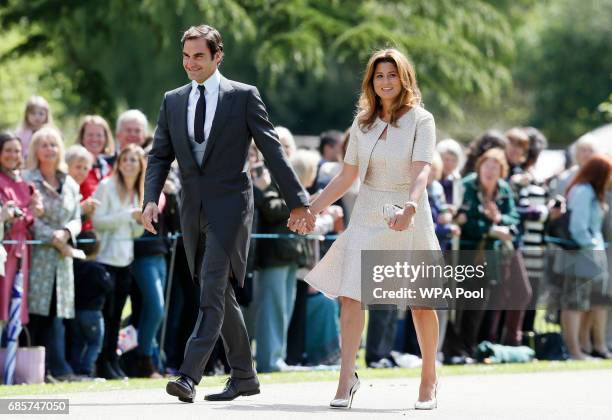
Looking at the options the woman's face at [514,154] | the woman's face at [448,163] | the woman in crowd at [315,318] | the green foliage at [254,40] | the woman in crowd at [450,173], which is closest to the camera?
the woman in crowd at [315,318]

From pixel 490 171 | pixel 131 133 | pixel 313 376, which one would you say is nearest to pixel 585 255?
pixel 490 171

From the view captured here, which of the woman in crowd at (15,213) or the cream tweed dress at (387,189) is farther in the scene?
the woman in crowd at (15,213)

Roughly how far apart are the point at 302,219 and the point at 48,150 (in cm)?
375

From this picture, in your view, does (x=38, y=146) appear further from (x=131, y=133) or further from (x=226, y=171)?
(x=226, y=171)

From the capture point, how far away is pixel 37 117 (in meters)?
14.1

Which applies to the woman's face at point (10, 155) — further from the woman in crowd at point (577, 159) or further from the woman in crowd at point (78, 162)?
the woman in crowd at point (577, 159)

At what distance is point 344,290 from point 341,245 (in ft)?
1.01

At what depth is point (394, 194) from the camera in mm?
9406

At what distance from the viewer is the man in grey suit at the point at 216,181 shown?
9.50m

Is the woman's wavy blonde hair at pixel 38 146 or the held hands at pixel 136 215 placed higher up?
the woman's wavy blonde hair at pixel 38 146

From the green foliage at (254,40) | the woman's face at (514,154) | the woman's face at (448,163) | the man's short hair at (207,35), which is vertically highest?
the green foliage at (254,40)

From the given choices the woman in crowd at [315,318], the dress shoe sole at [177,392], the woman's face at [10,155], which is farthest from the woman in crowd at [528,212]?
the dress shoe sole at [177,392]

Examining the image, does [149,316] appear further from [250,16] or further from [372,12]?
[372,12]

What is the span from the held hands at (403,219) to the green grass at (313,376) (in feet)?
8.69
